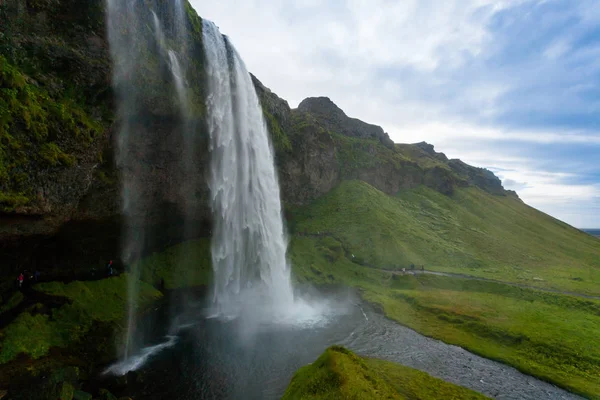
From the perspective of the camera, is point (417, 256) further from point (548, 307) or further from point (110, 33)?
point (110, 33)

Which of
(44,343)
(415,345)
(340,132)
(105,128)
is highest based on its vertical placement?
(340,132)

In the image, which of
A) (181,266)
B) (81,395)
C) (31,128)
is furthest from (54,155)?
(181,266)

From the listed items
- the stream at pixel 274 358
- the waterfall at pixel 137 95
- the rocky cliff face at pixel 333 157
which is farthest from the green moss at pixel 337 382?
the rocky cliff face at pixel 333 157

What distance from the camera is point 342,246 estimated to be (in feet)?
204

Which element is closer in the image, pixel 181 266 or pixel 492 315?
pixel 492 315

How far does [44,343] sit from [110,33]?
1034 inches

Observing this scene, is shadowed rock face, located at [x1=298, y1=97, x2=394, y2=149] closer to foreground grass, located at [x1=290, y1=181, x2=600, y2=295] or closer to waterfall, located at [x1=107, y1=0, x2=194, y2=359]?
foreground grass, located at [x1=290, y1=181, x2=600, y2=295]

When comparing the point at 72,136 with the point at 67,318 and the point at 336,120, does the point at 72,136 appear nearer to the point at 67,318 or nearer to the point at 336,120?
the point at 67,318

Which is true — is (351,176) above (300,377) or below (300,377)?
above

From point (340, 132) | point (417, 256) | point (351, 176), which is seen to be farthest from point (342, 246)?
point (340, 132)

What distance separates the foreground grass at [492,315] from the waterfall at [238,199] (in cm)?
842

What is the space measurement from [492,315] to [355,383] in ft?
94.9

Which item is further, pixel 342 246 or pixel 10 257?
pixel 342 246

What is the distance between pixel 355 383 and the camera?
1411cm
